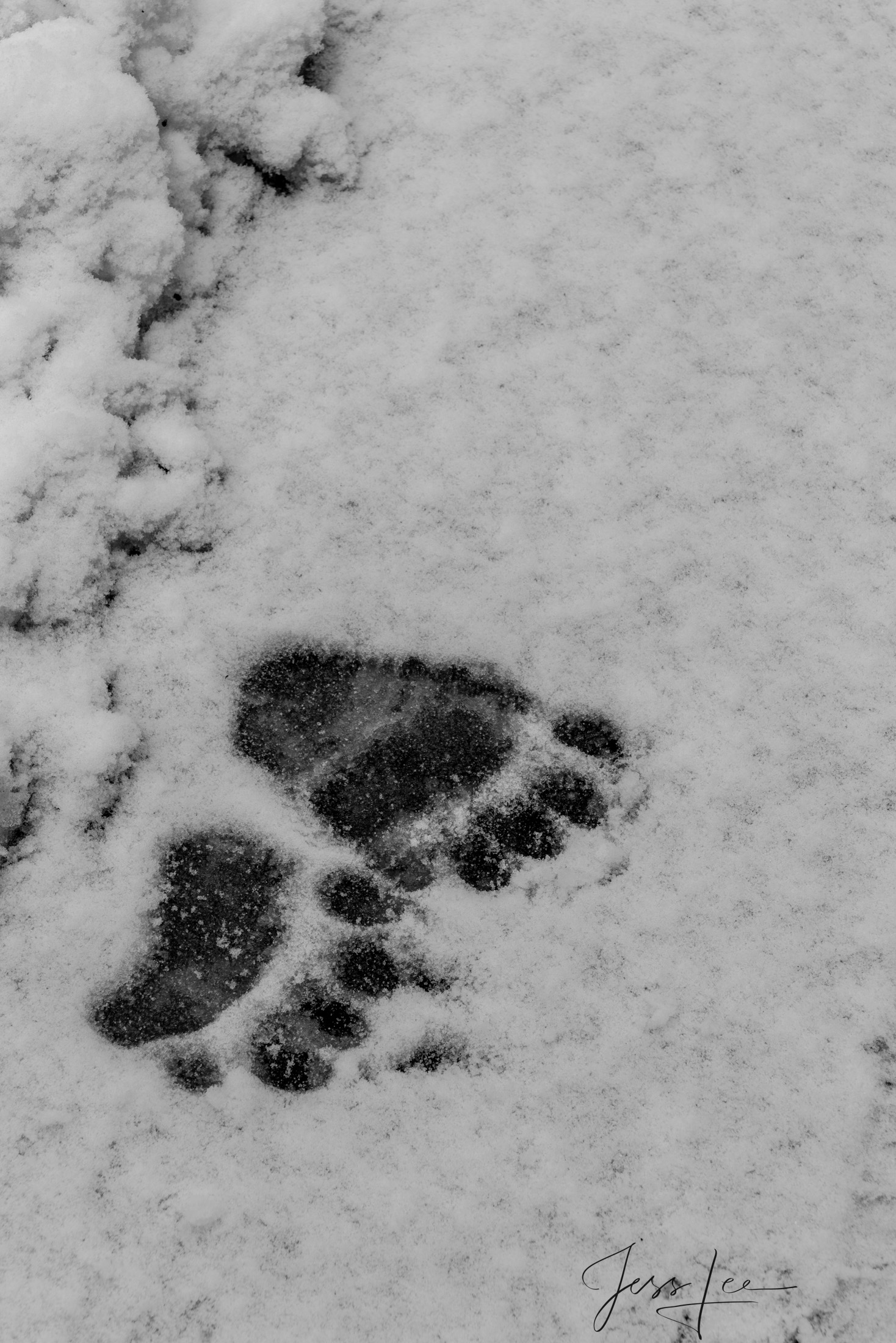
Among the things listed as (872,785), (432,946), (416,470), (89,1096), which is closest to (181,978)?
(89,1096)

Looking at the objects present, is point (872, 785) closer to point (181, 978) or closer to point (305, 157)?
point (181, 978)

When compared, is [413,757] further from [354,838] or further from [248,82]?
[248,82]

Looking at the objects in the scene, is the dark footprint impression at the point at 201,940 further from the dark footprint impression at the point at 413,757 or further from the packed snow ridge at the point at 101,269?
the packed snow ridge at the point at 101,269

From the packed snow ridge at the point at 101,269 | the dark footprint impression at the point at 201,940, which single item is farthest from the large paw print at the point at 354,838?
the packed snow ridge at the point at 101,269

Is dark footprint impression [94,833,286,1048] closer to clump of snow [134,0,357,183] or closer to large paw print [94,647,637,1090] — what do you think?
large paw print [94,647,637,1090]
